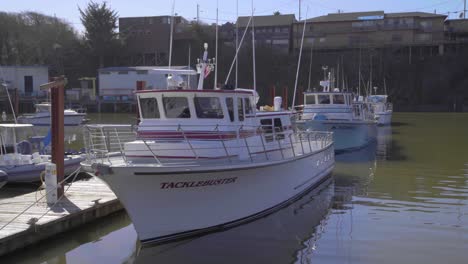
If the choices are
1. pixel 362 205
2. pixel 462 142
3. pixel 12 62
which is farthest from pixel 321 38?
pixel 362 205

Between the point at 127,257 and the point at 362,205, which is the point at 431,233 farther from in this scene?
the point at 127,257

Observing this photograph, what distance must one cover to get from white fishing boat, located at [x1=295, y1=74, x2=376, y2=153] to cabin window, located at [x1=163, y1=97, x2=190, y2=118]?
14.4 m

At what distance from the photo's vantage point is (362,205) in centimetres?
1393

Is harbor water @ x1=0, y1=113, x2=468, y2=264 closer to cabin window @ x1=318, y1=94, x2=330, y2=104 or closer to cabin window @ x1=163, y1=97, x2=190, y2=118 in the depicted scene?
cabin window @ x1=163, y1=97, x2=190, y2=118

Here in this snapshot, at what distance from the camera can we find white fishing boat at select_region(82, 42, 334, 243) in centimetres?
931

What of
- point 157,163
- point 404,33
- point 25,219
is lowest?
point 25,219

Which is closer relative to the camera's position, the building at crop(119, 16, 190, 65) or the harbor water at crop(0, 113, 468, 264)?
the harbor water at crop(0, 113, 468, 264)

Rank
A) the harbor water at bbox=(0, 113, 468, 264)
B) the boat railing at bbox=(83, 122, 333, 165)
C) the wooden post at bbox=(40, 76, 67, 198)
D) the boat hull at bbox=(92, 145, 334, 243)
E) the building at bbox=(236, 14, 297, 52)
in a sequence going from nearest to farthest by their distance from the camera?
1. the boat hull at bbox=(92, 145, 334, 243)
2. the harbor water at bbox=(0, 113, 468, 264)
3. the boat railing at bbox=(83, 122, 333, 165)
4. the wooden post at bbox=(40, 76, 67, 198)
5. the building at bbox=(236, 14, 297, 52)

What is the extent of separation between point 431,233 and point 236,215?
14.0 feet

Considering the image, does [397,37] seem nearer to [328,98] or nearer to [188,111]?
[328,98]

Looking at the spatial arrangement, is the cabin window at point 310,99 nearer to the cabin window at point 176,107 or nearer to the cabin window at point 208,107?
the cabin window at point 208,107

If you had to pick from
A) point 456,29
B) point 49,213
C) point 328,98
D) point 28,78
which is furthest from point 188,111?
point 456,29

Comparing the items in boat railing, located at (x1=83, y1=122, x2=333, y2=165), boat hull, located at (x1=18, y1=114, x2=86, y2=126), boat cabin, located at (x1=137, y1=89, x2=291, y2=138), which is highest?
boat cabin, located at (x1=137, y1=89, x2=291, y2=138)

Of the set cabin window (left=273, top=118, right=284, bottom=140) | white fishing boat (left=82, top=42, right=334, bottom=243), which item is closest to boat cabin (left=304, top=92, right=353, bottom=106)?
cabin window (left=273, top=118, right=284, bottom=140)
